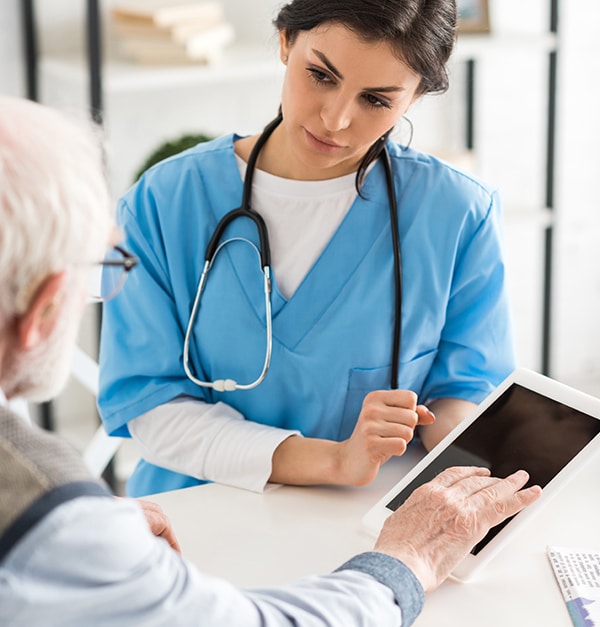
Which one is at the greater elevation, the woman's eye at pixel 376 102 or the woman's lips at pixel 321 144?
the woman's eye at pixel 376 102

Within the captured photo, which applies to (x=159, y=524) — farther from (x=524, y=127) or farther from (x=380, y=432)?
(x=524, y=127)

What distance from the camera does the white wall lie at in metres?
2.78

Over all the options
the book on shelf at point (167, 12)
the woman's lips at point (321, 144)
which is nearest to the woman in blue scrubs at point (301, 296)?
the woman's lips at point (321, 144)

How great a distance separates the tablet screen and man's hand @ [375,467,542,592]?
0.03 meters

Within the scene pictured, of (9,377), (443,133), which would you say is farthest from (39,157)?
(443,133)

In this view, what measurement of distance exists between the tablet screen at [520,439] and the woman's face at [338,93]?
15.9 inches

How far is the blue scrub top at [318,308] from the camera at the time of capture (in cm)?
148

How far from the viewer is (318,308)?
4.87ft

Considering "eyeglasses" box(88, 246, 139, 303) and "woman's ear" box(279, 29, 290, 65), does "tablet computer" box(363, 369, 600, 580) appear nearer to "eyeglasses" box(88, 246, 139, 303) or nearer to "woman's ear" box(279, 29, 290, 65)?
"eyeglasses" box(88, 246, 139, 303)

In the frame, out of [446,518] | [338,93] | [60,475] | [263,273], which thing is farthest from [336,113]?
[60,475]

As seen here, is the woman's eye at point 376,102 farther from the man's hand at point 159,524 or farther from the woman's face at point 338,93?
the man's hand at point 159,524

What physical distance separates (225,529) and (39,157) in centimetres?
63

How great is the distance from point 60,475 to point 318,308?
738mm

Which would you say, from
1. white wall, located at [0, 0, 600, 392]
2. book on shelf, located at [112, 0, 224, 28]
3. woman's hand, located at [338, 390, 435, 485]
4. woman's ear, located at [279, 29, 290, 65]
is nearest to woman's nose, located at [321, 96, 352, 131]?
woman's ear, located at [279, 29, 290, 65]
